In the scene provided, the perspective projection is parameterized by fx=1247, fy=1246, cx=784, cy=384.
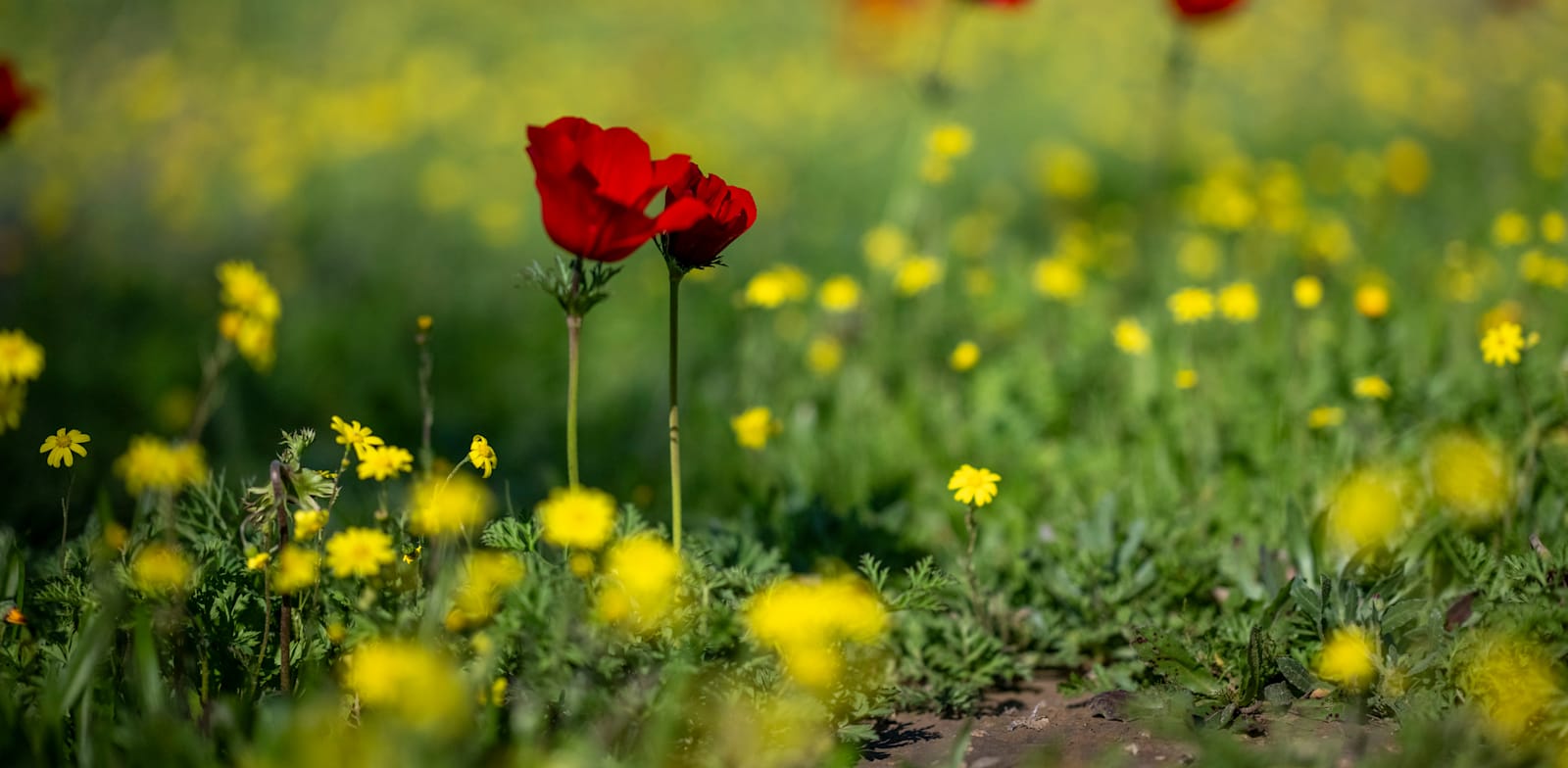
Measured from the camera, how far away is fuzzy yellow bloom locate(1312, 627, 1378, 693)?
1.71 metres

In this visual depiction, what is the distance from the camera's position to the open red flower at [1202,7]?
11.7 feet

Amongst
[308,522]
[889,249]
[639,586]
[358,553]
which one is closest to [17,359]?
[308,522]

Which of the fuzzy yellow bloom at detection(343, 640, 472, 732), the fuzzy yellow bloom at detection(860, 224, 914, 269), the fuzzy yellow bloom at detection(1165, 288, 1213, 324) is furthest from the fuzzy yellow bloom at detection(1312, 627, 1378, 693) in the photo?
the fuzzy yellow bloom at detection(860, 224, 914, 269)

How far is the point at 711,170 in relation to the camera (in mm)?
5598

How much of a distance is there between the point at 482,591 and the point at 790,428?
158 cm

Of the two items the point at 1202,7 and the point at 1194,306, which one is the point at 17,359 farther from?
the point at 1202,7

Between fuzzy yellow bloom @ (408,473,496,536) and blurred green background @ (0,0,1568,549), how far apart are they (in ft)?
1.70

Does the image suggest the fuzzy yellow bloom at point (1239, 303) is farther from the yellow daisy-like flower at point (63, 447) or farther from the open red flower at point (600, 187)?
the yellow daisy-like flower at point (63, 447)

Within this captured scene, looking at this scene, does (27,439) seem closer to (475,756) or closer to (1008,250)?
(475,756)

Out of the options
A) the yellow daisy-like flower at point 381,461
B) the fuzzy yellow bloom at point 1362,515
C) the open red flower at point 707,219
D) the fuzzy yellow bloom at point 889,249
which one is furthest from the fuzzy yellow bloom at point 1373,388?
the yellow daisy-like flower at point 381,461

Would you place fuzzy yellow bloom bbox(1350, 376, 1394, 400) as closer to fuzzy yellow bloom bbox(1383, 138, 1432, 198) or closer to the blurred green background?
the blurred green background

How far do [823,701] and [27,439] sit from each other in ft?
7.99

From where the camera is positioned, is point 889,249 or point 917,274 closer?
point 917,274

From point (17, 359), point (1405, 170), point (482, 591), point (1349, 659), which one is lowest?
point (1349, 659)
